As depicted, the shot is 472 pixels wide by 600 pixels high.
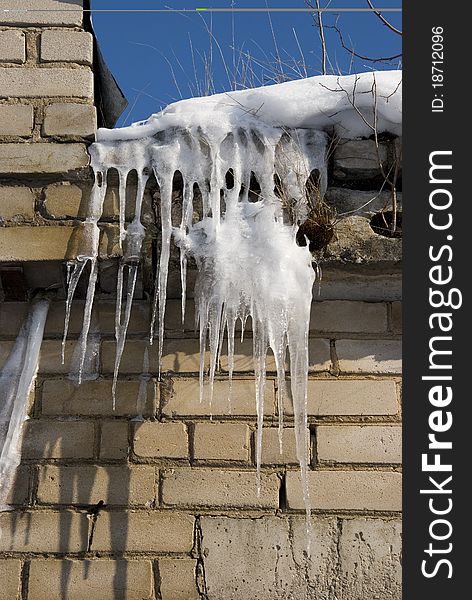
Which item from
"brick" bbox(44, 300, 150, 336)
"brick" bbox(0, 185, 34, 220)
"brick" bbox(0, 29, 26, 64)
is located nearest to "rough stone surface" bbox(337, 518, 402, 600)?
"brick" bbox(44, 300, 150, 336)

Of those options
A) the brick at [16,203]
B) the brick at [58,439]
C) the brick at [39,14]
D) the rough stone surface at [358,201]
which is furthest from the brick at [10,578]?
the brick at [39,14]

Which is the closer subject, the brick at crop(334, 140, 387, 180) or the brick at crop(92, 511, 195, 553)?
the brick at crop(92, 511, 195, 553)

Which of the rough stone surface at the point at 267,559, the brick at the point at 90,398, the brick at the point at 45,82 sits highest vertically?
the brick at the point at 45,82

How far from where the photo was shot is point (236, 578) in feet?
10.6

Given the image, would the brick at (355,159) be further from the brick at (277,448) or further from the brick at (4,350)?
the brick at (4,350)

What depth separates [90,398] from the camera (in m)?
3.47

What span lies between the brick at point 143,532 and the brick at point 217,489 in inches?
2.7

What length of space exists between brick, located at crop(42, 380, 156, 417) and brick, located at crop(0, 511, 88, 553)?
0.40 metres

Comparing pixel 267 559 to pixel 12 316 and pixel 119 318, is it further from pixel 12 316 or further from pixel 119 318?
pixel 12 316

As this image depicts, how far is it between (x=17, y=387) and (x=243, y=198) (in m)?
1.17

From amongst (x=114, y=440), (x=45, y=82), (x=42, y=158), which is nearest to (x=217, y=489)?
(x=114, y=440)

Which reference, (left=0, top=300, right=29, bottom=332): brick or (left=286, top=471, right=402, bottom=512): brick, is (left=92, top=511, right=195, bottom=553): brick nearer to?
(left=286, top=471, right=402, bottom=512): brick

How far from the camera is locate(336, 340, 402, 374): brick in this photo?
3.51 m

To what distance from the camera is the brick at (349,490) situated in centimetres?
332
